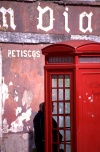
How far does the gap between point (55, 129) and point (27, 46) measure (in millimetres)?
3447

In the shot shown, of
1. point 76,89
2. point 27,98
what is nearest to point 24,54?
point 27,98

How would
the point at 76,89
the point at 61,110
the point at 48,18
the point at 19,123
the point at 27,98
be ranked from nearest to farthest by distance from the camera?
the point at 76,89 → the point at 61,110 → the point at 19,123 → the point at 27,98 → the point at 48,18

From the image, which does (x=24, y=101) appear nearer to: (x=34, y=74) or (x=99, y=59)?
(x=34, y=74)

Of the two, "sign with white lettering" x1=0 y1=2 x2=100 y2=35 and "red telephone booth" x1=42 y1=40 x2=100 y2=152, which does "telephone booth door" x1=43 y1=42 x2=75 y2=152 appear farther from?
"sign with white lettering" x1=0 y1=2 x2=100 y2=35

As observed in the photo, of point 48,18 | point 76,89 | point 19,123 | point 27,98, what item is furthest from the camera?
point 48,18

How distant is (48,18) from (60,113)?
3797 mm

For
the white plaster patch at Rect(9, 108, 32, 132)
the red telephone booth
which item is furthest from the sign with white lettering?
the red telephone booth

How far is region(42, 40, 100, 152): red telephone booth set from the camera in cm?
584

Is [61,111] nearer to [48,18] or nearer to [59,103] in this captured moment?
[59,103]

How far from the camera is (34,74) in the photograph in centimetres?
945

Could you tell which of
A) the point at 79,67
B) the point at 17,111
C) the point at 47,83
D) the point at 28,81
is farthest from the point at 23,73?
the point at 79,67

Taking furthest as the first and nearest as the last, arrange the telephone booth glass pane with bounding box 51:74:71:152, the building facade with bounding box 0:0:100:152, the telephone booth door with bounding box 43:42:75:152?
the building facade with bounding box 0:0:100:152 → the telephone booth glass pane with bounding box 51:74:71:152 → the telephone booth door with bounding box 43:42:75:152

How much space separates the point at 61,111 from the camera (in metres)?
6.29

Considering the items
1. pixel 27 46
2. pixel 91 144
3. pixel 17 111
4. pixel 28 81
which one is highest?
pixel 27 46
